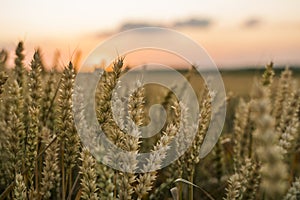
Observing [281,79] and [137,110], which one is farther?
[281,79]

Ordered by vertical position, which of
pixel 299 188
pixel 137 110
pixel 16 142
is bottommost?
pixel 299 188

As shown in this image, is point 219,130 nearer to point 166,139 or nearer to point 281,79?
point 281,79

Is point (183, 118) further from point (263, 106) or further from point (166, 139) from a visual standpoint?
point (263, 106)

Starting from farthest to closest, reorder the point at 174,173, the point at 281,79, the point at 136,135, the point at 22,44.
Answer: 1. the point at 281,79
2. the point at 22,44
3. the point at 174,173
4. the point at 136,135

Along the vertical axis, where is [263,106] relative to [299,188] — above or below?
above

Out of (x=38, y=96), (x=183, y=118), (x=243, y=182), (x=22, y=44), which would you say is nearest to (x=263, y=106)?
(x=183, y=118)

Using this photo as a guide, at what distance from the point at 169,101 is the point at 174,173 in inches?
28.9

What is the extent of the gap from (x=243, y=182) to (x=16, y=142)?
807 millimetres

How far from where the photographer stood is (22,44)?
2154 millimetres

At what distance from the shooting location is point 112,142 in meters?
1.24

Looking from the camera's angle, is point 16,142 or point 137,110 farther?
point 16,142

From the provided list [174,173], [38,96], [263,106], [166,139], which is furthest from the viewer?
[174,173]

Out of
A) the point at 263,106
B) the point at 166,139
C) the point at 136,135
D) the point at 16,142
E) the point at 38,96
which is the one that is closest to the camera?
the point at 263,106

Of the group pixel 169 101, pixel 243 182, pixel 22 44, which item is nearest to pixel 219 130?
pixel 169 101
